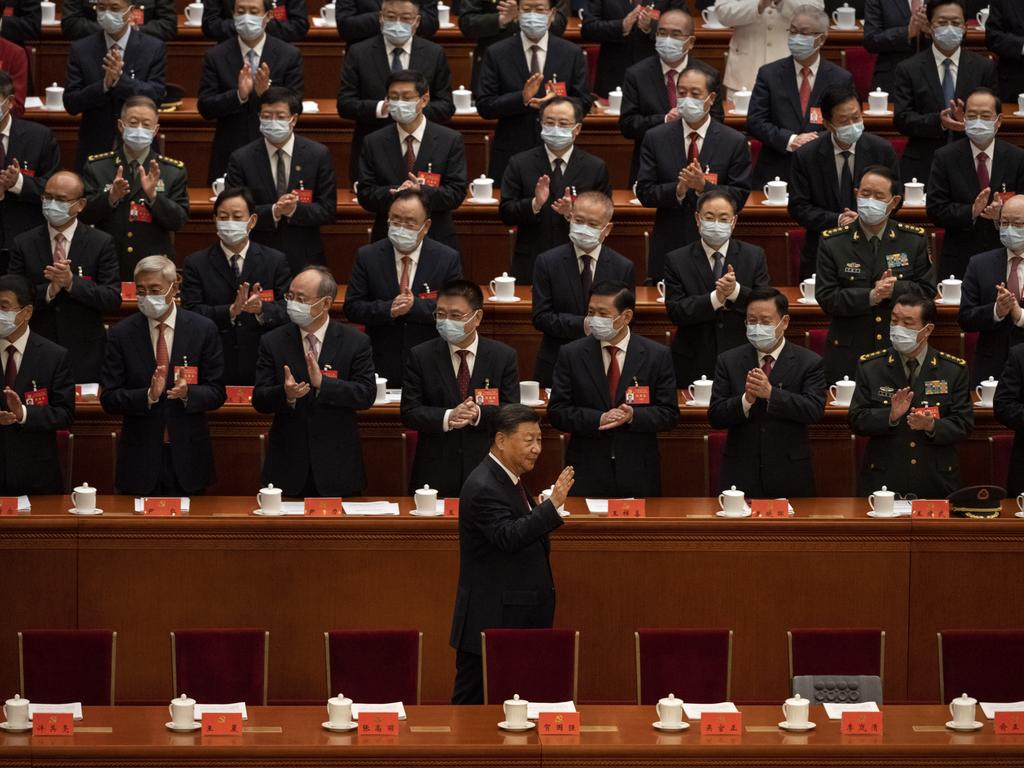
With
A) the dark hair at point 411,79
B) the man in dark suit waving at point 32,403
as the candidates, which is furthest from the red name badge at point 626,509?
the dark hair at point 411,79

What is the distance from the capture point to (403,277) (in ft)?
31.1

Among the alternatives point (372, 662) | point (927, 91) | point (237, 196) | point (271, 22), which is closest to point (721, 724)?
point (372, 662)

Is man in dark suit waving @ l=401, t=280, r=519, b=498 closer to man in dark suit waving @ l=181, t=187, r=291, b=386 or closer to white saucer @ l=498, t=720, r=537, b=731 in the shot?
man in dark suit waving @ l=181, t=187, r=291, b=386

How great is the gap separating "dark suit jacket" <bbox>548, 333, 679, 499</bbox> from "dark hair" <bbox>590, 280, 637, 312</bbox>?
0.15 meters

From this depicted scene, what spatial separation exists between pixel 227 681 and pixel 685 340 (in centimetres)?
350

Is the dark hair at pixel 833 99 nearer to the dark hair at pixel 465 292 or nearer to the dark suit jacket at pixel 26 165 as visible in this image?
the dark hair at pixel 465 292

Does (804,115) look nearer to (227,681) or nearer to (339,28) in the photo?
(339,28)

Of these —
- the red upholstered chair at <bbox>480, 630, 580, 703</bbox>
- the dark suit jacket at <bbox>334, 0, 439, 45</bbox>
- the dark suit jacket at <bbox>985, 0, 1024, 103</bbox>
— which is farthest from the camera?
the dark suit jacket at <bbox>985, 0, 1024, 103</bbox>

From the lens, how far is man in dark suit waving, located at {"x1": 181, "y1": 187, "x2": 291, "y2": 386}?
945 cm

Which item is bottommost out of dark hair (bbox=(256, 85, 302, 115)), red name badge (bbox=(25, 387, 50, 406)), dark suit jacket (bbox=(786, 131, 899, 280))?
red name badge (bbox=(25, 387, 50, 406))

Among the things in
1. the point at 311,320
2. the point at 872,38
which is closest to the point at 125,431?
the point at 311,320

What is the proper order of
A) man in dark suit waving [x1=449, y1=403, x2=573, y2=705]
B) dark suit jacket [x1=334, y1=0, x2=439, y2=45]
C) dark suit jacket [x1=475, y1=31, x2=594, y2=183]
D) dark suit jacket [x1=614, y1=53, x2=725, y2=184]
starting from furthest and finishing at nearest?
dark suit jacket [x1=334, y1=0, x2=439, y2=45] → dark suit jacket [x1=475, y1=31, x2=594, y2=183] → dark suit jacket [x1=614, y1=53, x2=725, y2=184] → man in dark suit waving [x1=449, y1=403, x2=573, y2=705]

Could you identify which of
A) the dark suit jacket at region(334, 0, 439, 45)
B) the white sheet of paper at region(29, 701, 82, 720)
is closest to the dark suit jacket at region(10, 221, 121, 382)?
the dark suit jacket at region(334, 0, 439, 45)

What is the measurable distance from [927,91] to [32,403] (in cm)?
529
